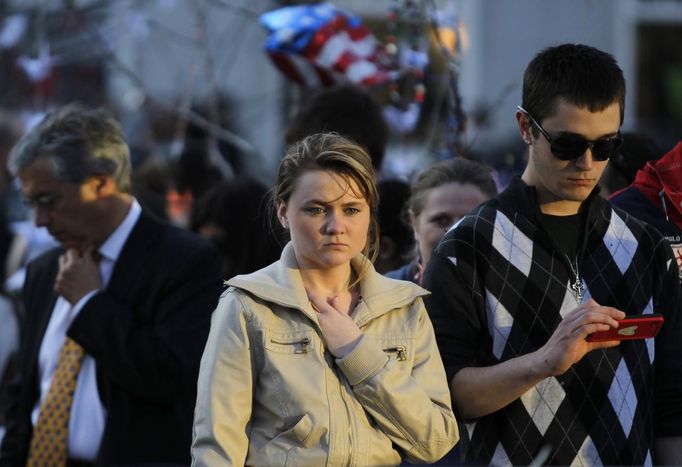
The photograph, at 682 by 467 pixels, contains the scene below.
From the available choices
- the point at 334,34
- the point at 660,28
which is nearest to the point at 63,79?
the point at 660,28

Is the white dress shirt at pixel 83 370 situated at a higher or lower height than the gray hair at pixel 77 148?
lower

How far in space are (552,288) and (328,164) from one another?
67cm

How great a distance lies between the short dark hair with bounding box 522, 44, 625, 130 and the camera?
12.0 feet

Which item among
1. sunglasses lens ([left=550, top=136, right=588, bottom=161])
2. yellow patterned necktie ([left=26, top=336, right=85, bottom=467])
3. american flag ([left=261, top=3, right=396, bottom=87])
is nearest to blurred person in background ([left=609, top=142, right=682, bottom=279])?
sunglasses lens ([left=550, top=136, right=588, bottom=161])

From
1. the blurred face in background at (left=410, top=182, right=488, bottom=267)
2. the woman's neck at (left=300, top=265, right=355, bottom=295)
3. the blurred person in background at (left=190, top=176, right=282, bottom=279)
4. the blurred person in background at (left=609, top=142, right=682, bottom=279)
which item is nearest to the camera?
the woman's neck at (left=300, top=265, right=355, bottom=295)

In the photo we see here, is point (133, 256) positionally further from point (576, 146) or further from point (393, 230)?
point (576, 146)

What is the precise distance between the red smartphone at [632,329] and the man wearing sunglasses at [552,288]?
14cm

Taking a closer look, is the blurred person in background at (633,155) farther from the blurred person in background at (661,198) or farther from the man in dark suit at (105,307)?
the man in dark suit at (105,307)

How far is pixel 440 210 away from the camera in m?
4.75

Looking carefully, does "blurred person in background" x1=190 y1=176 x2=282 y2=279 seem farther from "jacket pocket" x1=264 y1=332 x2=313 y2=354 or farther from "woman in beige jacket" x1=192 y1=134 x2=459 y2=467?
"jacket pocket" x1=264 y1=332 x2=313 y2=354

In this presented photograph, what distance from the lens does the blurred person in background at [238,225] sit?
604 centimetres

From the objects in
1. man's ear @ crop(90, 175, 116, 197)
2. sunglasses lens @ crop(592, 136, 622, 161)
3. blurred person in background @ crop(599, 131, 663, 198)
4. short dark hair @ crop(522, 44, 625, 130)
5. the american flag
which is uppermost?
the american flag

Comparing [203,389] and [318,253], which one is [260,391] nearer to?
[203,389]

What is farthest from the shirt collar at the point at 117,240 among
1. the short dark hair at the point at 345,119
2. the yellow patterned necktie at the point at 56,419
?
the short dark hair at the point at 345,119
